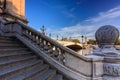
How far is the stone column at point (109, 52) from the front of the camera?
188 inches

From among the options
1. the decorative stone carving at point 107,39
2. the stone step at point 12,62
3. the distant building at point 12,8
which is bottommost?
the stone step at point 12,62

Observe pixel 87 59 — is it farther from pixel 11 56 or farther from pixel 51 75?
pixel 11 56

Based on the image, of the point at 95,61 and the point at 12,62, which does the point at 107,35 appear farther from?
the point at 12,62

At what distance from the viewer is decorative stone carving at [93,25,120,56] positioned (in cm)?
498

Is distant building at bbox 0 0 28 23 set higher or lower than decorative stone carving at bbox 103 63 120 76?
higher

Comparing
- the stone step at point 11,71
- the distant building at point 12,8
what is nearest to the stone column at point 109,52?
the stone step at point 11,71

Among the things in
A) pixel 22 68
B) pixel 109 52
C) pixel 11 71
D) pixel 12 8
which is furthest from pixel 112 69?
pixel 12 8

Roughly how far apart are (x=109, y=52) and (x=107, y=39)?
43cm

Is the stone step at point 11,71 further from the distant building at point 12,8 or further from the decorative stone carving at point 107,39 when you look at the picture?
the distant building at point 12,8

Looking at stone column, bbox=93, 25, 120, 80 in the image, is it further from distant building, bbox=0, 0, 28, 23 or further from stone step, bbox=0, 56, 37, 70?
distant building, bbox=0, 0, 28, 23

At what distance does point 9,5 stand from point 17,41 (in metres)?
7.37

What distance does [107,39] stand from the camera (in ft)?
16.5

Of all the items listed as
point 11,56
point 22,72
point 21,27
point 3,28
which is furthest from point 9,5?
point 22,72

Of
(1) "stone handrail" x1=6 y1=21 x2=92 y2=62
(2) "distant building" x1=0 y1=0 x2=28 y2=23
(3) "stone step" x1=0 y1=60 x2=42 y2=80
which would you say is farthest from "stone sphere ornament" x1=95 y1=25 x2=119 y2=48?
(2) "distant building" x1=0 y1=0 x2=28 y2=23
